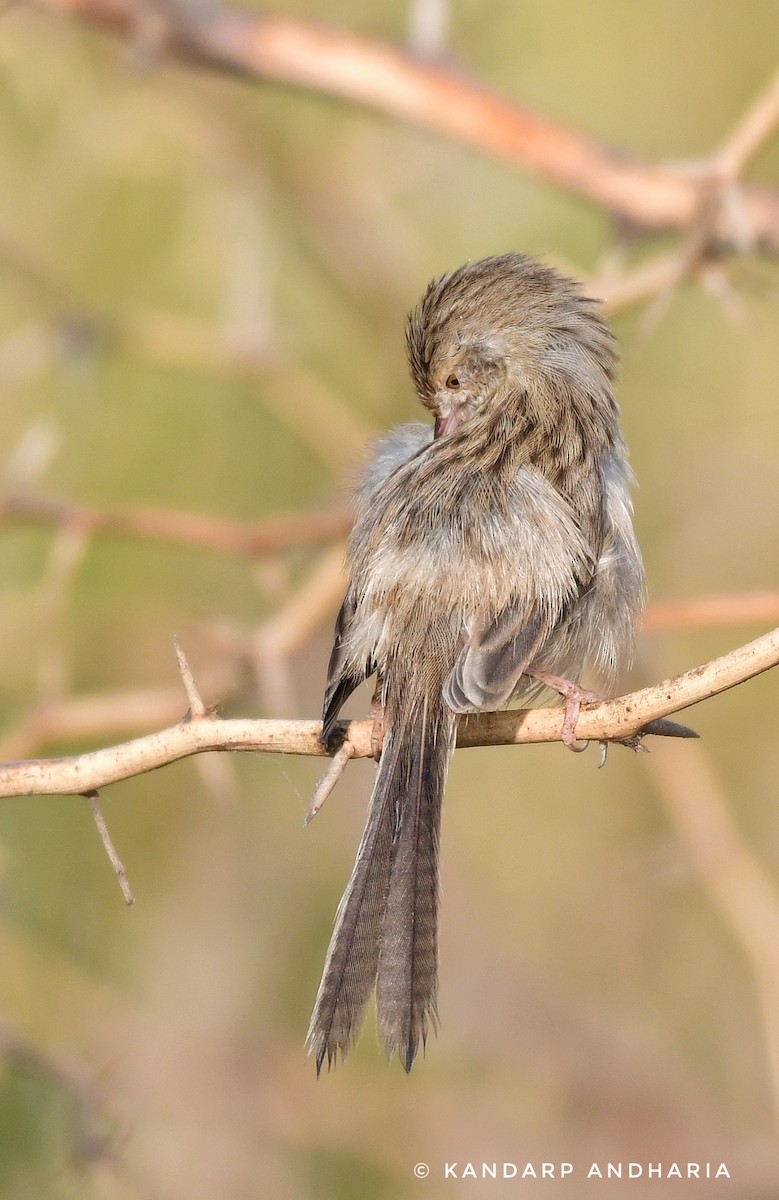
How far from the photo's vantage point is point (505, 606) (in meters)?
3.62

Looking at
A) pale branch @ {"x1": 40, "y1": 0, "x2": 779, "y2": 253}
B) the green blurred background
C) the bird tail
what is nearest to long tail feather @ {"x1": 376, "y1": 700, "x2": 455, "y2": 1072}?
the bird tail

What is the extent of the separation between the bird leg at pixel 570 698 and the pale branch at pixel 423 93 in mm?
2295

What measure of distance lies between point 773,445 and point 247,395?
117 inches

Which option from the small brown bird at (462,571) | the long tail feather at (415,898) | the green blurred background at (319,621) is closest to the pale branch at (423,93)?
the green blurred background at (319,621)

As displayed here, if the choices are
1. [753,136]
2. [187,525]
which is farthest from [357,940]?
[753,136]

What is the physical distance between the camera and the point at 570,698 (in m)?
3.30

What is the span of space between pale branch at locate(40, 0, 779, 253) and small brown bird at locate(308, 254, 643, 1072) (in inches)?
45.4

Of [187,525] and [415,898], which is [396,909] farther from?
[187,525]

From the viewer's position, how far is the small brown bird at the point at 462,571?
3.26 meters

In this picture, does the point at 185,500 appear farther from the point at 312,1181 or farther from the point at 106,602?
the point at 312,1181

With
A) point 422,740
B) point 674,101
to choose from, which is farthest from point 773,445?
point 422,740

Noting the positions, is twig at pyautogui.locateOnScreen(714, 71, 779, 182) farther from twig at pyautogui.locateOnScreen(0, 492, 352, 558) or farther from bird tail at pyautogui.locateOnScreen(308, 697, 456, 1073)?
bird tail at pyautogui.locateOnScreen(308, 697, 456, 1073)

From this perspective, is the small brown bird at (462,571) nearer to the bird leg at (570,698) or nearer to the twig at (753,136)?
the bird leg at (570,698)

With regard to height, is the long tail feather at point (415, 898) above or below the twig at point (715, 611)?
below
